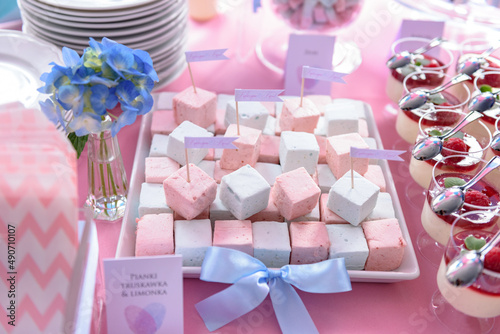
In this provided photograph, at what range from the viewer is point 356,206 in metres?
1.53

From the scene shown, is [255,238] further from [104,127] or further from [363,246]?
[104,127]

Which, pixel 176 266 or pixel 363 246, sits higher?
pixel 176 266

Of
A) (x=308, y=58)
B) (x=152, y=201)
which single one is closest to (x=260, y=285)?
(x=152, y=201)

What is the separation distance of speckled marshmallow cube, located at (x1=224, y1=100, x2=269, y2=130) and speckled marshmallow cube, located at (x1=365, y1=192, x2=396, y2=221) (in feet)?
1.57

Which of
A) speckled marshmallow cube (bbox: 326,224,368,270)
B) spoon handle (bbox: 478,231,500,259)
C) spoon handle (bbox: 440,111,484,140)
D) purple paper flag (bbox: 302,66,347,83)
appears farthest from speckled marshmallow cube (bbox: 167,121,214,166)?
spoon handle (bbox: 478,231,500,259)

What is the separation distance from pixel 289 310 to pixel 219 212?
36 centimetres

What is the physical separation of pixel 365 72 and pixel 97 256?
1.49m

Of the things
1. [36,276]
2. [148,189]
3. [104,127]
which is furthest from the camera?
[148,189]

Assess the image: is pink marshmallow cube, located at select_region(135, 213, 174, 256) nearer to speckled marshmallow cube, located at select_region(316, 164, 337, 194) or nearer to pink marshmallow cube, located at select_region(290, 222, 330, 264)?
pink marshmallow cube, located at select_region(290, 222, 330, 264)

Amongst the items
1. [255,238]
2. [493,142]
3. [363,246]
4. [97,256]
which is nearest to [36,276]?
[97,256]

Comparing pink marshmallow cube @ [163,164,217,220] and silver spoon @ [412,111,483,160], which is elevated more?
silver spoon @ [412,111,483,160]

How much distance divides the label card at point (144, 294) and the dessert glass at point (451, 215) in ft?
2.36

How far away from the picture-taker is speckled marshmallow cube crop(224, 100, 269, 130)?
1852 mm

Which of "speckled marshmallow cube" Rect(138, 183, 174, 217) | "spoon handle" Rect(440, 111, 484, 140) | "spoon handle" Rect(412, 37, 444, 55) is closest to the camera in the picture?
"speckled marshmallow cube" Rect(138, 183, 174, 217)
